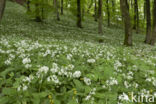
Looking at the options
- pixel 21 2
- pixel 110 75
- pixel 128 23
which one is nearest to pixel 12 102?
pixel 110 75

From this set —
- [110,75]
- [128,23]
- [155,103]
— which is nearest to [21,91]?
[110,75]

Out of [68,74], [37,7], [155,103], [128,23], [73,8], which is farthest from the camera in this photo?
[73,8]

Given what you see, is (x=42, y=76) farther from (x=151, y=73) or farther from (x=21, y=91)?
(x=151, y=73)

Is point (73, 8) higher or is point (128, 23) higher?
point (73, 8)

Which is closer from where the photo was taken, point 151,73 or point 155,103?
point 155,103

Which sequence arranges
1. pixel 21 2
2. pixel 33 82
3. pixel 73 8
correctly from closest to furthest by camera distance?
pixel 33 82 < pixel 73 8 < pixel 21 2

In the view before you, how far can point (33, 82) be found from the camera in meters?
2.56

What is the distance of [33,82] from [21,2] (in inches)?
1548

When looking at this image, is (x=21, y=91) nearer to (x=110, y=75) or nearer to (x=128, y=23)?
(x=110, y=75)

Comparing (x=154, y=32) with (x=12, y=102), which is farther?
(x=154, y=32)

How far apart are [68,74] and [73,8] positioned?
23.4 metres

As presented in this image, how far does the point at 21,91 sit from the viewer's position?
2.27m

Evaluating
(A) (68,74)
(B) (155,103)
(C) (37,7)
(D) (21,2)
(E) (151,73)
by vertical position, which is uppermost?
(D) (21,2)

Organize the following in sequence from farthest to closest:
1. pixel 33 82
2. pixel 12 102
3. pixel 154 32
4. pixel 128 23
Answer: pixel 154 32 → pixel 128 23 → pixel 33 82 → pixel 12 102
